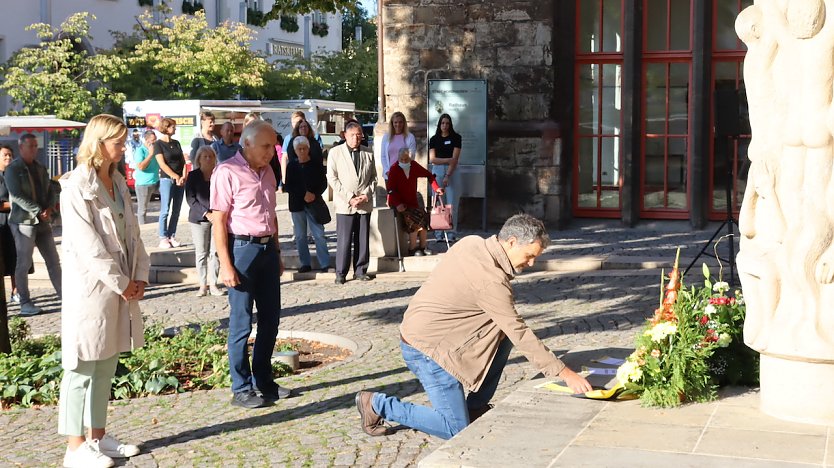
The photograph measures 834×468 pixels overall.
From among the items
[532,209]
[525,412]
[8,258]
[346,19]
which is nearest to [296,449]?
[525,412]

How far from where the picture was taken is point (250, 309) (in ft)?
25.8

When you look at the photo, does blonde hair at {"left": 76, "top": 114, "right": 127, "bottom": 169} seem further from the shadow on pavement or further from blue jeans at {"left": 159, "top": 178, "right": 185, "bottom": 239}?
Answer: blue jeans at {"left": 159, "top": 178, "right": 185, "bottom": 239}

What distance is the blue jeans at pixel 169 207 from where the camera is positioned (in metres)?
16.9

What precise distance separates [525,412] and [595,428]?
0.48m

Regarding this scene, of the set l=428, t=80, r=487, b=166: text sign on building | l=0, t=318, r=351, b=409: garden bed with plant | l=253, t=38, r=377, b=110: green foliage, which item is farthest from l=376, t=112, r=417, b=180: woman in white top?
l=253, t=38, r=377, b=110: green foliage

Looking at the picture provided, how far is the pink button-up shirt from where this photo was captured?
795 centimetres

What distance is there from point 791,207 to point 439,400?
196cm

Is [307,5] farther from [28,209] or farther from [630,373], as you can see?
[630,373]

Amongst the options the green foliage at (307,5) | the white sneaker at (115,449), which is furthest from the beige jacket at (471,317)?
the green foliage at (307,5)

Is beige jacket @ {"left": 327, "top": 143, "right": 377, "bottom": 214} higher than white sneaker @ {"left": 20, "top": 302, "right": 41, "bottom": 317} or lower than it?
higher

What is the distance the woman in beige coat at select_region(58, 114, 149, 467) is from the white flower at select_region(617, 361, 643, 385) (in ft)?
8.35

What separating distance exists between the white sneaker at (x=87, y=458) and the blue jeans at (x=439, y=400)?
1.44m

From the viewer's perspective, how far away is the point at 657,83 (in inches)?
757

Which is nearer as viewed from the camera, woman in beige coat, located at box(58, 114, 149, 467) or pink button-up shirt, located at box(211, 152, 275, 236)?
woman in beige coat, located at box(58, 114, 149, 467)
